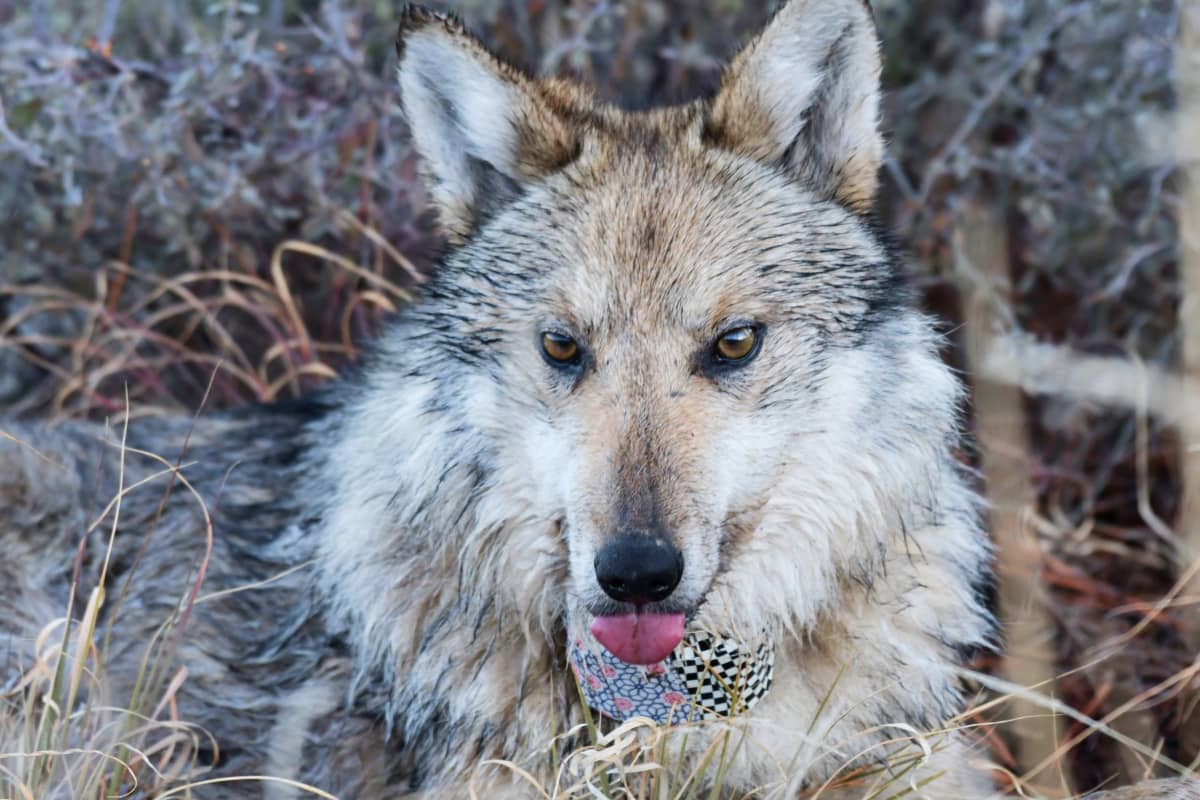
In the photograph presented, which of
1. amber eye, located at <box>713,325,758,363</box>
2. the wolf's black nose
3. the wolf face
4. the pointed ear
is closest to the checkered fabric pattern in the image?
the wolf face

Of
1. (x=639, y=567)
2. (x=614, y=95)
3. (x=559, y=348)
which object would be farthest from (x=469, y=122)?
(x=614, y=95)

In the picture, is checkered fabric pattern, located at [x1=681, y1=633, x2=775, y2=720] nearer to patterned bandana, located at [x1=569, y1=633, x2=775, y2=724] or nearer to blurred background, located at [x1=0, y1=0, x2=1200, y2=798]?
patterned bandana, located at [x1=569, y1=633, x2=775, y2=724]

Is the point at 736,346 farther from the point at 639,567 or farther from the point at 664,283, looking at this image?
the point at 639,567

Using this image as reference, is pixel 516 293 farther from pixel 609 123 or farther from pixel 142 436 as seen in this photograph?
pixel 142 436

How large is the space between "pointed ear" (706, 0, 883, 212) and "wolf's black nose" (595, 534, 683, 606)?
1158 mm

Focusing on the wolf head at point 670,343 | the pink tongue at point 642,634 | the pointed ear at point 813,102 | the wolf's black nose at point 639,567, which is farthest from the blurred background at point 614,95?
the wolf's black nose at point 639,567

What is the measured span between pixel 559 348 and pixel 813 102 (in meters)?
0.94

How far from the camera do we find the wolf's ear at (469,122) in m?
3.21

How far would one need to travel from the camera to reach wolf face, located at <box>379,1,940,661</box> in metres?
2.86

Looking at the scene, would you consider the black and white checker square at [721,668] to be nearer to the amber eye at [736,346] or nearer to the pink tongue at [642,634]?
the pink tongue at [642,634]

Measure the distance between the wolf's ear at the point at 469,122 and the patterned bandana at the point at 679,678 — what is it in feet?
3.84

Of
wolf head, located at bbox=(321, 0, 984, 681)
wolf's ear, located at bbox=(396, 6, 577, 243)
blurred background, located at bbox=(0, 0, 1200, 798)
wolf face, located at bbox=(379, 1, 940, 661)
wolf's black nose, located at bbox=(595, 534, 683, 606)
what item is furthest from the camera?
blurred background, located at bbox=(0, 0, 1200, 798)

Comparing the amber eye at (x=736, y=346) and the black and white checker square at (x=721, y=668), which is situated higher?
the amber eye at (x=736, y=346)

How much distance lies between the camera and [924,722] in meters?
3.40
